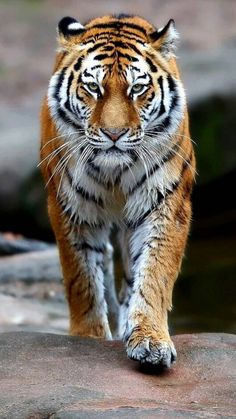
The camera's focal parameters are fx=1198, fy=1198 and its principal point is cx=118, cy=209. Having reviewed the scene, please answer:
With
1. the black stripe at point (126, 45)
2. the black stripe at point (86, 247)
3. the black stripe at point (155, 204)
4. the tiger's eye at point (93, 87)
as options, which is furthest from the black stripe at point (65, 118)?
the black stripe at point (86, 247)

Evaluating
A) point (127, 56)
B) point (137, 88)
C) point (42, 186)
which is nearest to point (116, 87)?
point (137, 88)

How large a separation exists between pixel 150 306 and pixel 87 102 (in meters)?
1.06

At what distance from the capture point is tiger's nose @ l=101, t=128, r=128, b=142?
5.71m

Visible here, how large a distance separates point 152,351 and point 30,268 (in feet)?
12.6

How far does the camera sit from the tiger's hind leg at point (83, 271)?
634 centimetres

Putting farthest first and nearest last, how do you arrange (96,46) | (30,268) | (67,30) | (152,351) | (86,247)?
(30,268), (86,247), (67,30), (96,46), (152,351)

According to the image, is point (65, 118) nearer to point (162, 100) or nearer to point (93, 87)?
point (93, 87)

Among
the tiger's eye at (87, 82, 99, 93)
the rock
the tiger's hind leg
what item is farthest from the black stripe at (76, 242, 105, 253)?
Result: the rock

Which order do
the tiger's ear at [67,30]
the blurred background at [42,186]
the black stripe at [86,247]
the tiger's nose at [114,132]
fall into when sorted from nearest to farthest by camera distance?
the tiger's nose at [114,132]
the tiger's ear at [67,30]
the black stripe at [86,247]
the blurred background at [42,186]

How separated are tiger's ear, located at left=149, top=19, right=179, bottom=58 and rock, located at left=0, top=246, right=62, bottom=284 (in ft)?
11.4

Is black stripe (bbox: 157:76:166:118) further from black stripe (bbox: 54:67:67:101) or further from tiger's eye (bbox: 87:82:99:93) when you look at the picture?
black stripe (bbox: 54:67:67:101)

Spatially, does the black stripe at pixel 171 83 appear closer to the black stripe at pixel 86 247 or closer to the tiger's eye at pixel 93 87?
the tiger's eye at pixel 93 87

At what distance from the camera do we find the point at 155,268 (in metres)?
5.93

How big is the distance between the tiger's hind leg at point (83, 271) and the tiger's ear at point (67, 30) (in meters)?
0.86
